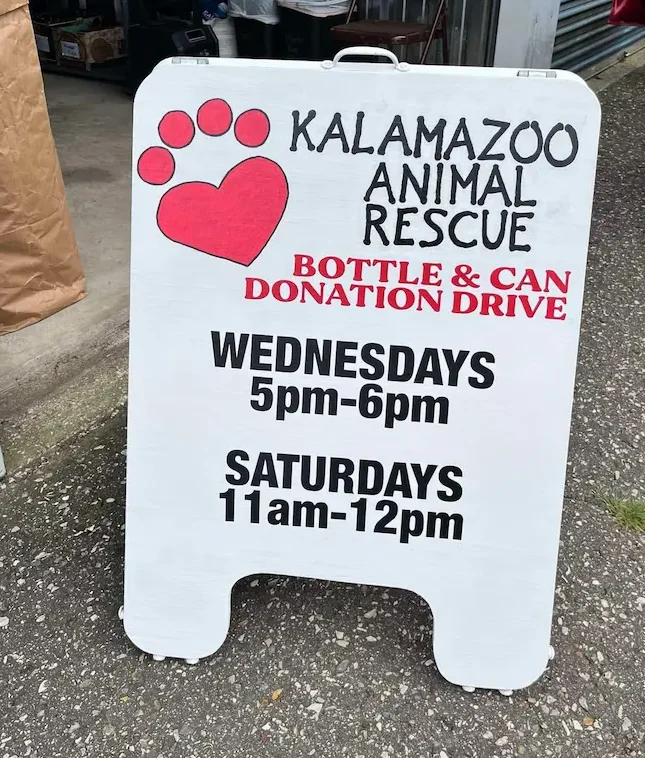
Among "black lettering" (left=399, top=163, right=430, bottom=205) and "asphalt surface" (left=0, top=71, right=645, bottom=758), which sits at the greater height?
"black lettering" (left=399, top=163, right=430, bottom=205)

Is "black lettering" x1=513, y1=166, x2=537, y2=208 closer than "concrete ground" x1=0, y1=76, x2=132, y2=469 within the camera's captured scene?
Yes

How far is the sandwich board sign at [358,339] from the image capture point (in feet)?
4.95

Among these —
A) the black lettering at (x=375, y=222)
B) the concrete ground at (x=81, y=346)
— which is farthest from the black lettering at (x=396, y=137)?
the concrete ground at (x=81, y=346)

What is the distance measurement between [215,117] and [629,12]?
3526 mm

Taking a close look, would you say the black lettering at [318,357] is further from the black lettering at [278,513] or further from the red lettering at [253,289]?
the black lettering at [278,513]

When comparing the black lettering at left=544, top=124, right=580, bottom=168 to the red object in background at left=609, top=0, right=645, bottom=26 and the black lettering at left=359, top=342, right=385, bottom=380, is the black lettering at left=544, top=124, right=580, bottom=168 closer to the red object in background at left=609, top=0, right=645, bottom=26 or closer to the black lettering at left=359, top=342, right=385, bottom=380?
the black lettering at left=359, top=342, right=385, bottom=380

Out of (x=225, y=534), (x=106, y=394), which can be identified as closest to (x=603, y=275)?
(x=106, y=394)

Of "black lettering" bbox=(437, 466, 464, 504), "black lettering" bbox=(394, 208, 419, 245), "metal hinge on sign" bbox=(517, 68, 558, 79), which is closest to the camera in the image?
"metal hinge on sign" bbox=(517, 68, 558, 79)

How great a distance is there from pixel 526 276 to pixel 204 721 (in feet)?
3.65

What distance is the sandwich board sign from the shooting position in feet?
4.95

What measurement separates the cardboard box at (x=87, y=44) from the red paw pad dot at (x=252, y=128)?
5.99 m

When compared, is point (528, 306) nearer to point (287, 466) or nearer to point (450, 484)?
point (450, 484)

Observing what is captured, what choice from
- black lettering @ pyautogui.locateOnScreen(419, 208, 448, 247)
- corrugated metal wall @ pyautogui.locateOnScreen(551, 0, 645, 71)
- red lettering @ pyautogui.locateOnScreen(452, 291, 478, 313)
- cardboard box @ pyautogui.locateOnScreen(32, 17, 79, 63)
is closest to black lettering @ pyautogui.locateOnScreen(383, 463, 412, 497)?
red lettering @ pyautogui.locateOnScreen(452, 291, 478, 313)

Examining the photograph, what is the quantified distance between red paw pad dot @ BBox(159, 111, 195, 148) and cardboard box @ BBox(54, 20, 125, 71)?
5.94 meters
